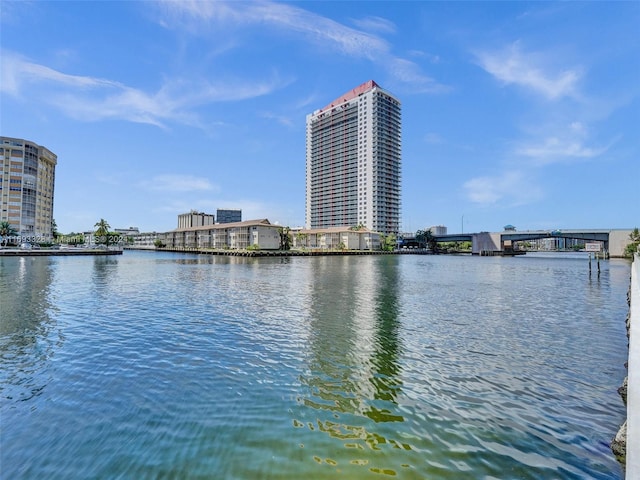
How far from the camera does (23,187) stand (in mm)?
134125

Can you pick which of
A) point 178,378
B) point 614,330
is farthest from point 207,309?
point 614,330

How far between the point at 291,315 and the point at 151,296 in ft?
54.3

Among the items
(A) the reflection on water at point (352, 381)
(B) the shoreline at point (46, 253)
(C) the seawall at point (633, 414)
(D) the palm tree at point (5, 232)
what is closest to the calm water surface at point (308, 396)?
(A) the reflection on water at point (352, 381)

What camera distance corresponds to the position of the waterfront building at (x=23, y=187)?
427ft

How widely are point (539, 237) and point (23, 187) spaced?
22139 cm

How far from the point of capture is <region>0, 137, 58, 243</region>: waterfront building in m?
130

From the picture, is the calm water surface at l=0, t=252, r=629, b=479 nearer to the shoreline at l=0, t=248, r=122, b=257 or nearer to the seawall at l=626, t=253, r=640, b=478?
the seawall at l=626, t=253, r=640, b=478

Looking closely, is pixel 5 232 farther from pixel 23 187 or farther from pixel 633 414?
pixel 633 414

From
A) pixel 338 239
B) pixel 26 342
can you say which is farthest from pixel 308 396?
pixel 338 239

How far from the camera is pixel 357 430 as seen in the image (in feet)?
29.0

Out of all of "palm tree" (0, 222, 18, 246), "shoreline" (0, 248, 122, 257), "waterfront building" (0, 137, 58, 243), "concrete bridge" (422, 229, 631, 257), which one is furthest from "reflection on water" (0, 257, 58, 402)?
"concrete bridge" (422, 229, 631, 257)

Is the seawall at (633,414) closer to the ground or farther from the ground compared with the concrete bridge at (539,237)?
closer to the ground

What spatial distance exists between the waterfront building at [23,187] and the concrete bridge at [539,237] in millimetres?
209327

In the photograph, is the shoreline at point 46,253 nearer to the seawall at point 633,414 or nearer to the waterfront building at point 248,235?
the waterfront building at point 248,235
